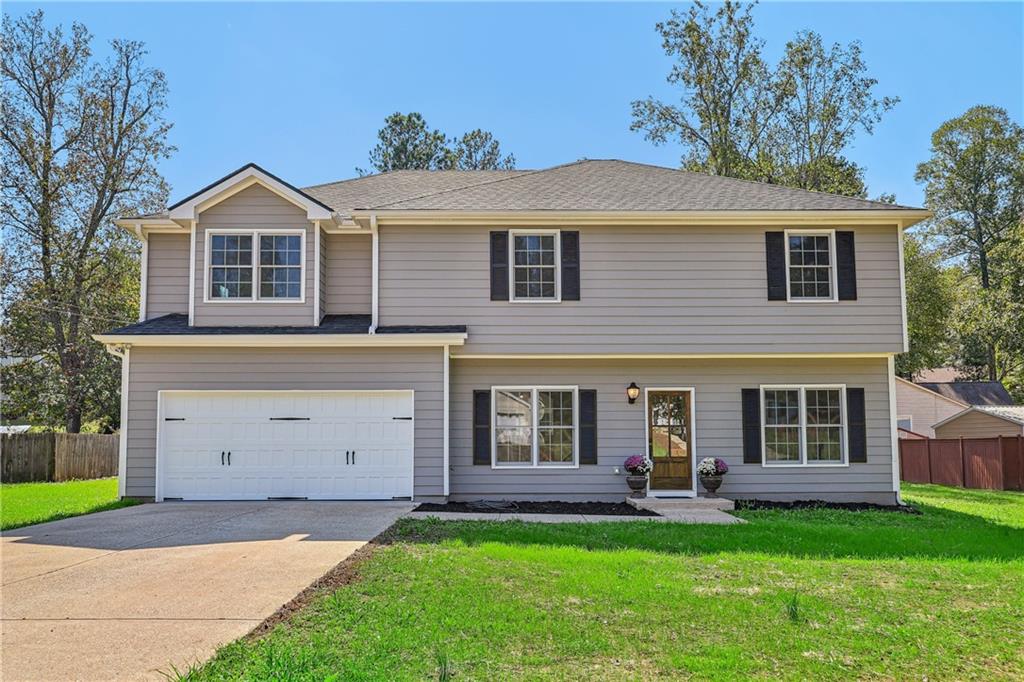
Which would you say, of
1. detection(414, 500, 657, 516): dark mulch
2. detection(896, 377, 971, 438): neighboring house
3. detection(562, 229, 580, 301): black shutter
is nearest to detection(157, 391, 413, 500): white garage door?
detection(414, 500, 657, 516): dark mulch

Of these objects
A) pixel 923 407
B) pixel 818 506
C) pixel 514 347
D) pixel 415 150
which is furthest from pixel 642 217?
pixel 415 150

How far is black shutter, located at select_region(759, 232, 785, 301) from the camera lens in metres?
14.7

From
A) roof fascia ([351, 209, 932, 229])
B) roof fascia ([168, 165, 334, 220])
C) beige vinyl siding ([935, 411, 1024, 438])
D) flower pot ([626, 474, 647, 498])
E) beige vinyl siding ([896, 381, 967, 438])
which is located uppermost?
roof fascia ([168, 165, 334, 220])

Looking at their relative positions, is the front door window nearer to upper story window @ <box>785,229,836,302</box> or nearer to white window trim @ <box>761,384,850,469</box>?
white window trim @ <box>761,384,850,469</box>

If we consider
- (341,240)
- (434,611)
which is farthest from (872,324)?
(434,611)

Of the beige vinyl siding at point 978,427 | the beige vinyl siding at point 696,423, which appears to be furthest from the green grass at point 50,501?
the beige vinyl siding at point 978,427

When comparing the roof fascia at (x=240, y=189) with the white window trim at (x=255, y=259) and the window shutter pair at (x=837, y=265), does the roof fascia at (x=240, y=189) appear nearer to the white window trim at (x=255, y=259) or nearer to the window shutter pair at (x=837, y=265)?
the white window trim at (x=255, y=259)

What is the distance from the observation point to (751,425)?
48.8ft

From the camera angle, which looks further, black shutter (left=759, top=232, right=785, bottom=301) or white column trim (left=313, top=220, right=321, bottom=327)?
black shutter (left=759, top=232, right=785, bottom=301)

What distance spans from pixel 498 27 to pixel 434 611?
49.3ft

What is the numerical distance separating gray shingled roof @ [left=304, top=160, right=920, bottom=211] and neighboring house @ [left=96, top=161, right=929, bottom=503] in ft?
0.54

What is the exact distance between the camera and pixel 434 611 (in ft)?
20.6

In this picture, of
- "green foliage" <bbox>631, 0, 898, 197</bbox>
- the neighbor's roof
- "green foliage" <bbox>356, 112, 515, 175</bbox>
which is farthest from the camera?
"green foliage" <bbox>356, 112, 515, 175</bbox>

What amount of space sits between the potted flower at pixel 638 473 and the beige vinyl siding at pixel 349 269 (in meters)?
5.71
